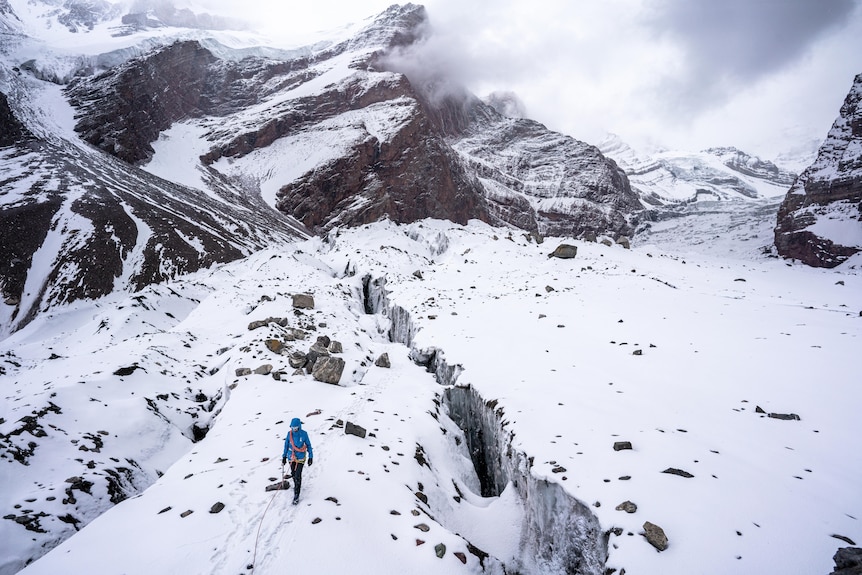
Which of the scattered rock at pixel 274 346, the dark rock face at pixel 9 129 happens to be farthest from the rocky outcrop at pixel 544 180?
the scattered rock at pixel 274 346

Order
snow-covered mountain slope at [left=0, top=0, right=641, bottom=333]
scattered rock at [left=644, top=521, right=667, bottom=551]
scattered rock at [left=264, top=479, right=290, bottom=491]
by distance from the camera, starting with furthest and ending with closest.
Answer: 1. snow-covered mountain slope at [left=0, top=0, right=641, bottom=333]
2. scattered rock at [left=264, top=479, right=290, bottom=491]
3. scattered rock at [left=644, top=521, right=667, bottom=551]

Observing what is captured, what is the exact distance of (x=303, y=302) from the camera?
72.4 ft

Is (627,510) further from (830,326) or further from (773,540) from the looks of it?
(830,326)

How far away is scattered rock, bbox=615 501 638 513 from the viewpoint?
5355 millimetres

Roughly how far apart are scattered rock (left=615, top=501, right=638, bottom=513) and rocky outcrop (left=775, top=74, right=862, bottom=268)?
10787 cm

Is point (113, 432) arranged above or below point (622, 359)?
below

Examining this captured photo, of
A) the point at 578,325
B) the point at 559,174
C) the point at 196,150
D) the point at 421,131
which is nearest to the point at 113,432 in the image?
the point at 578,325

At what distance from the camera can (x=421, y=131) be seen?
Answer: 10762cm

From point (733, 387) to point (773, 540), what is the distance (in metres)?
5.00

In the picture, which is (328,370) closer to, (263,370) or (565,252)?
(263,370)

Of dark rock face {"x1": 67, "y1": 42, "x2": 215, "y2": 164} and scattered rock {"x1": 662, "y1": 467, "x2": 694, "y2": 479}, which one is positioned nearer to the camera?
scattered rock {"x1": 662, "y1": 467, "x2": 694, "y2": 479}

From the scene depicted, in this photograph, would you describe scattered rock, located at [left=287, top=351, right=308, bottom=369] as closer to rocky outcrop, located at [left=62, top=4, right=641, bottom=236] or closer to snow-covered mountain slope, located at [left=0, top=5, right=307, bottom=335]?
snow-covered mountain slope, located at [left=0, top=5, right=307, bottom=335]

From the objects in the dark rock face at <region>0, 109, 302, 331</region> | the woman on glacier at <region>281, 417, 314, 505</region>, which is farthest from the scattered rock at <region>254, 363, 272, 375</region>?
the dark rock face at <region>0, 109, 302, 331</region>

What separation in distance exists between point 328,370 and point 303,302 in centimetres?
1019
